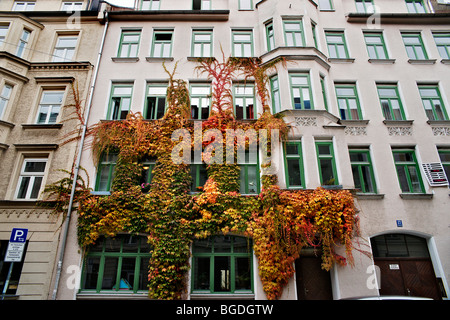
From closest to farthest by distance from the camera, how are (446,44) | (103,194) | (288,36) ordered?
1. (103,194)
2. (288,36)
3. (446,44)

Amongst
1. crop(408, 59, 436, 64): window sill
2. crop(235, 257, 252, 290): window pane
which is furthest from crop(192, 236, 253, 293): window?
crop(408, 59, 436, 64): window sill

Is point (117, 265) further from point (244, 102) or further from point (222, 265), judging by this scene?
point (244, 102)

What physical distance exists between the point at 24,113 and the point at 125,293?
33.8 feet

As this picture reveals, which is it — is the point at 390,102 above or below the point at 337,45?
below

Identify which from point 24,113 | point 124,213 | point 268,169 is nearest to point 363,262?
point 268,169

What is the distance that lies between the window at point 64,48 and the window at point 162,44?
15.1 ft

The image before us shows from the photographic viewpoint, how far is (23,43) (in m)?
14.1

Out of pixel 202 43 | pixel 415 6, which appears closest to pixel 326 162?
pixel 202 43

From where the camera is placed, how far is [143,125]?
12.3 metres

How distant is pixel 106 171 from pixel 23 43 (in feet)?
30.0

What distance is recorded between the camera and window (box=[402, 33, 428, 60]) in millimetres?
14414

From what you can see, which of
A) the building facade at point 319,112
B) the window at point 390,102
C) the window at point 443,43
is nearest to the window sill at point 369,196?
the building facade at point 319,112

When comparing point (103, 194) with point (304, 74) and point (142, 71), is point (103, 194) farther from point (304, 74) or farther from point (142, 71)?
point (304, 74)

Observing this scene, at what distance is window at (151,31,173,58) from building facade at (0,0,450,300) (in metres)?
0.08
